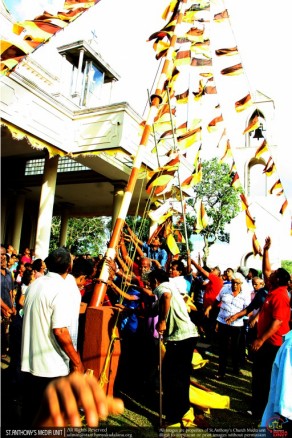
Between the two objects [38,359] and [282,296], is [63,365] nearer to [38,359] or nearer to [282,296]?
[38,359]

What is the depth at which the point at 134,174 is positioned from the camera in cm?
442

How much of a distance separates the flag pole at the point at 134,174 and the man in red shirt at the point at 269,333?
188cm

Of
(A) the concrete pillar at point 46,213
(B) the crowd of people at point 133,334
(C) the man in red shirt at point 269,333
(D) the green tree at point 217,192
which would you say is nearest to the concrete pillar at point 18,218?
(A) the concrete pillar at point 46,213

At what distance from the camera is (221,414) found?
4.39 metres

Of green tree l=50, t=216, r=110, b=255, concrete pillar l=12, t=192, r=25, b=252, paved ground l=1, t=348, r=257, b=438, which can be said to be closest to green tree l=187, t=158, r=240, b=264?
green tree l=50, t=216, r=110, b=255

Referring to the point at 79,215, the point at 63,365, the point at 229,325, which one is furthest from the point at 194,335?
the point at 79,215

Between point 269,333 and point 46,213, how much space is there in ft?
22.2

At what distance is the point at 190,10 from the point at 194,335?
512 cm

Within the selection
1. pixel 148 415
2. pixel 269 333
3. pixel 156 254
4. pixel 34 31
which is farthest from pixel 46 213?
pixel 269 333

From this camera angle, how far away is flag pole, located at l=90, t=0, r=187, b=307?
4.02 m

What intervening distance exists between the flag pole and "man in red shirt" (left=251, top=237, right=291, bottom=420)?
6.18ft

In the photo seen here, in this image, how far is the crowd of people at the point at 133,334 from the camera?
2463mm

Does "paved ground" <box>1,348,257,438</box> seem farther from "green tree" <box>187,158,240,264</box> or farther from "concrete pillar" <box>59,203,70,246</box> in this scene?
→ "green tree" <box>187,158,240,264</box>

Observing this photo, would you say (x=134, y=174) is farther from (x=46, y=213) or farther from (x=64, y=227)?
(x=64, y=227)
